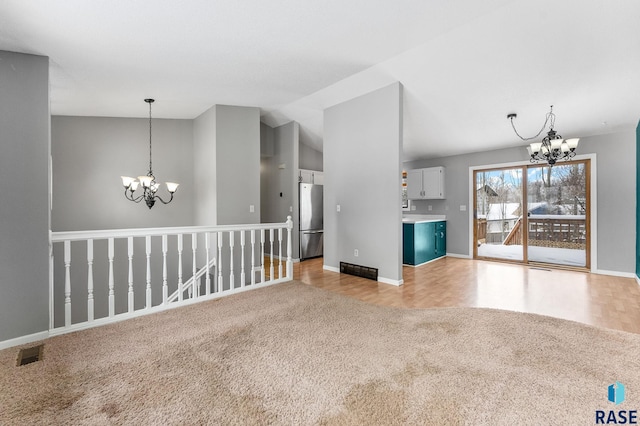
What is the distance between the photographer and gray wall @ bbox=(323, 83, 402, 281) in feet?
13.0

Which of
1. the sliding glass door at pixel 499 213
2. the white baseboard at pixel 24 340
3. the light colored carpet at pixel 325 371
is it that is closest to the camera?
the light colored carpet at pixel 325 371

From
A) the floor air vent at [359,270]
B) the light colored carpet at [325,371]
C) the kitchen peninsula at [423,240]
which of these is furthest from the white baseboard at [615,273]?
the floor air vent at [359,270]

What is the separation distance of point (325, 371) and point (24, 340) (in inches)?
102

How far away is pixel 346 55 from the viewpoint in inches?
126

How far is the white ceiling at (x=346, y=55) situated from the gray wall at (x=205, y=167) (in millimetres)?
335

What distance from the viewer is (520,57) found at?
3.11 metres

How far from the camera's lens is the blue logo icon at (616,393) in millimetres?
1562

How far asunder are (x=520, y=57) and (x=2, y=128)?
509 centimetres

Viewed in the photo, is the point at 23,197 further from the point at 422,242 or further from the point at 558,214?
the point at 558,214

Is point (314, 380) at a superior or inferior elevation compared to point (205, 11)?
inferior

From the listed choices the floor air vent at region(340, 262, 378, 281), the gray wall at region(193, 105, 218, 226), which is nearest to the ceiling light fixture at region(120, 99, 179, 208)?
the gray wall at region(193, 105, 218, 226)

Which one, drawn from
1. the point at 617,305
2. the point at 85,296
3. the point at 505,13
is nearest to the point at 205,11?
the point at 505,13

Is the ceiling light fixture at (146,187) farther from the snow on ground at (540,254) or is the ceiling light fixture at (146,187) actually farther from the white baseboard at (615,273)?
the white baseboard at (615,273)

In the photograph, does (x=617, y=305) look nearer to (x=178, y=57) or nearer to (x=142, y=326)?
(x=142, y=326)
